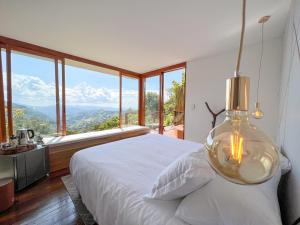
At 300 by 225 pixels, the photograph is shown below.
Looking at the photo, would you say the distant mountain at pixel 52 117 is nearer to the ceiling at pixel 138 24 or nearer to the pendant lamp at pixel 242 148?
the ceiling at pixel 138 24

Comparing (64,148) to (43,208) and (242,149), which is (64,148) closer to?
(43,208)

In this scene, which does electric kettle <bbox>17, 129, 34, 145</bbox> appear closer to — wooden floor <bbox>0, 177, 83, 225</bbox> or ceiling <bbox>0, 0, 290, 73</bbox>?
wooden floor <bbox>0, 177, 83, 225</bbox>

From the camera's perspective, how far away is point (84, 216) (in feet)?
5.46

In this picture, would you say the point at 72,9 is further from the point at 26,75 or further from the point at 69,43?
the point at 26,75

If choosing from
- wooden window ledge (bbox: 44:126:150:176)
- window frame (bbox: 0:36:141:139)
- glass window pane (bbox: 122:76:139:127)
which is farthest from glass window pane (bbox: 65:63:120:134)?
wooden window ledge (bbox: 44:126:150:176)

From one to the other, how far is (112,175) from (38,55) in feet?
9.42

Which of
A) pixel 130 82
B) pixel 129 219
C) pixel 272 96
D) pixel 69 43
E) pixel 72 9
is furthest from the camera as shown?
pixel 130 82

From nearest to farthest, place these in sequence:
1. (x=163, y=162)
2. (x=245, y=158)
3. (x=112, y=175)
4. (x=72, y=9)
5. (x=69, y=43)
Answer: (x=245, y=158) < (x=112, y=175) < (x=163, y=162) < (x=72, y=9) < (x=69, y=43)

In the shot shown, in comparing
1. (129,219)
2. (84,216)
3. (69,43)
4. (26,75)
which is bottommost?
(84,216)

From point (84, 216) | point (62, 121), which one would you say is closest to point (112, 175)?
point (84, 216)

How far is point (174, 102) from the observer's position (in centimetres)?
412

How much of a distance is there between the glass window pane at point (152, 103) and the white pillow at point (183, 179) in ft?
11.8

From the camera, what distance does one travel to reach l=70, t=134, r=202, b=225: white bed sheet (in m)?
0.98

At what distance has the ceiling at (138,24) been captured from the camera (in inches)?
65.9
